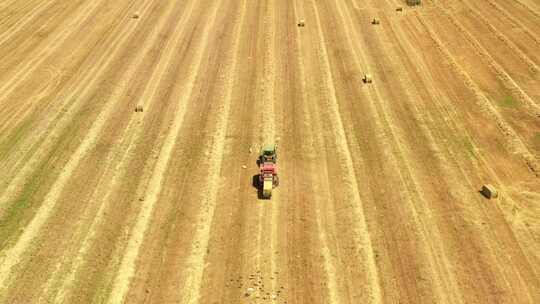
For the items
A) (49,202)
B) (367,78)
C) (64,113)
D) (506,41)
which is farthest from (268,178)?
(506,41)

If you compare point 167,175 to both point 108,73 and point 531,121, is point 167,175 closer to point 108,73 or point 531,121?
point 108,73

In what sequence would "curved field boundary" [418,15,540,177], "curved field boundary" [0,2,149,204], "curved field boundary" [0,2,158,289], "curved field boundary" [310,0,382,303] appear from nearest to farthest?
1. "curved field boundary" [310,0,382,303]
2. "curved field boundary" [0,2,158,289]
3. "curved field boundary" [418,15,540,177]
4. "curved field boundary" [0,2,149,204]

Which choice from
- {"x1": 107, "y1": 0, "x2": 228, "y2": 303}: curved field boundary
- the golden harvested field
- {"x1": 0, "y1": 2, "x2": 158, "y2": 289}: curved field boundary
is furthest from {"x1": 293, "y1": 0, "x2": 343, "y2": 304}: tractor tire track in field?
{"x1": 0, "y1": 2, "x2": 158, "y2": 289}: curved field boundary

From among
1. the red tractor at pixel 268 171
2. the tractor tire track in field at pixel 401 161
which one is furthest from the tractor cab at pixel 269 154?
the tractor tire track in field at pixel 401 161

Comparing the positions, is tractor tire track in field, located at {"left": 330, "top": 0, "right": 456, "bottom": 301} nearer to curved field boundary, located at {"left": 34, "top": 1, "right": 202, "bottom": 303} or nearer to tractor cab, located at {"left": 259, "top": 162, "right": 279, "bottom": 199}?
tractor cab, located at {"left": 259, "top": 162, "right": 279, "bottom": 199}

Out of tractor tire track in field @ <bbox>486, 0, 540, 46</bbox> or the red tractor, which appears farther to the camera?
tractor tire track in field @ <bbox>486, 0, 540, 46</bbox>

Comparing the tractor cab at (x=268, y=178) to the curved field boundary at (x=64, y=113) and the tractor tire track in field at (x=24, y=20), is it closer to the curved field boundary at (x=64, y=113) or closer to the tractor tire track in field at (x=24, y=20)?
the curved field boundary at (x=64, y=113)
